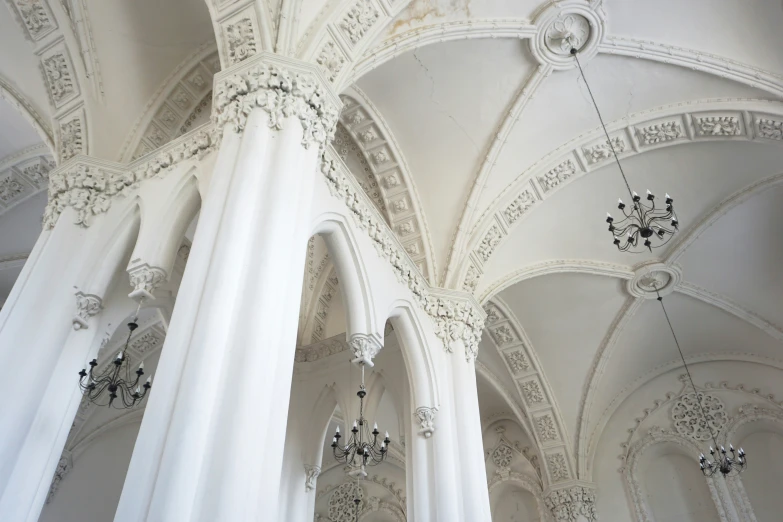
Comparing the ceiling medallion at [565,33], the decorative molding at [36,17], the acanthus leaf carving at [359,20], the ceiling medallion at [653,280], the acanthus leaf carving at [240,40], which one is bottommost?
the acanthus leaf carving at [240,40]

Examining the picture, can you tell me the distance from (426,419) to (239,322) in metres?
3.70

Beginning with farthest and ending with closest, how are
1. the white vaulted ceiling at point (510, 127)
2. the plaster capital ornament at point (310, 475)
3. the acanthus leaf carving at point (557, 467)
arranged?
the acanthus leaf carving at point (557, 467) → the plaster capital ornament at point (310, 475) → the white vaulted ceiling at point (510, 127)

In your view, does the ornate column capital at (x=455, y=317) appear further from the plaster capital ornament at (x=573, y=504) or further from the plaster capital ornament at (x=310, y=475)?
the plaster capital ornament at (x=573, y=504)

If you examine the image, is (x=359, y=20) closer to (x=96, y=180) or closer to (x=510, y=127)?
(x=510, y=127)

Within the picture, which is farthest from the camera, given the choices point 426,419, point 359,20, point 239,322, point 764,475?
point 764,475

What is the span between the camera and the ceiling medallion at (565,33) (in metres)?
7.95

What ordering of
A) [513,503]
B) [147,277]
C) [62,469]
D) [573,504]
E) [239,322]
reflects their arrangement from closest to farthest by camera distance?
[239,322] < [147,277] < [62,469] < [573,504] < [513,503]

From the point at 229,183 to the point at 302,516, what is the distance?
5081 millimetres

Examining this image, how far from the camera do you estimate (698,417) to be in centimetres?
1264

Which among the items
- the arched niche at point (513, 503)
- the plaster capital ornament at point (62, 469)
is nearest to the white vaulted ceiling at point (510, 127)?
the plaster capital ornament at point (62, 469)

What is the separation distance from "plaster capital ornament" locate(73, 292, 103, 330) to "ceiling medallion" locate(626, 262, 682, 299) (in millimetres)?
9126

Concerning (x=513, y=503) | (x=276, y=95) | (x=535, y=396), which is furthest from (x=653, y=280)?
(x=276, y=95)

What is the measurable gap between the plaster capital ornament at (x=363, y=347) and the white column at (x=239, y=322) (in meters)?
1.82

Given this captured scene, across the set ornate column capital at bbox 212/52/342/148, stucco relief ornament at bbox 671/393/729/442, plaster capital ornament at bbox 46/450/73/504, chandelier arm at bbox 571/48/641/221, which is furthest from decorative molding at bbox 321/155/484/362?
plaster capital ornament at bbox 46/450/73/504
